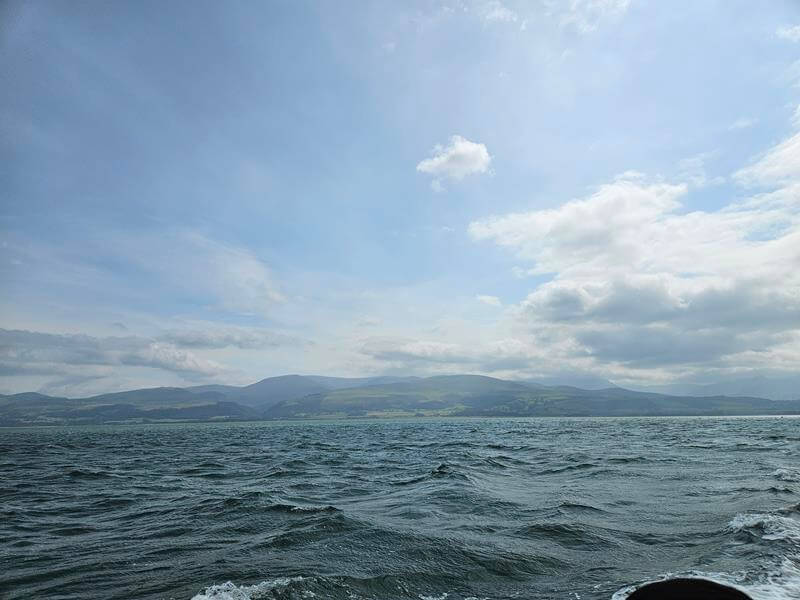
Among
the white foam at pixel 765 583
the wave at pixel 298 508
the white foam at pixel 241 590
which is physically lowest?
the wave at pixel 298 508

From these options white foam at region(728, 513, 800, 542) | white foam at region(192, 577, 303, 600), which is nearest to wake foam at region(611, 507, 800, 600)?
white foam at region(728, 513, 800, 542)

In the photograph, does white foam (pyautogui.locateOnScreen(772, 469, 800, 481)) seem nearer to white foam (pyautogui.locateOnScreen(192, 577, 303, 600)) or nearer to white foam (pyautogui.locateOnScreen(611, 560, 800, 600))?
white foam (pyautogui.locateOnScreen(611, 560, 800, 600))

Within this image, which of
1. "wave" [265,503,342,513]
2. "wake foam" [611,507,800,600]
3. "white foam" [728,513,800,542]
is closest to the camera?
"wake foam" [611,507,800,600]

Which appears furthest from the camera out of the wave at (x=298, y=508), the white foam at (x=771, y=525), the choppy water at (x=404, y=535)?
the wave at (x=298, y=508)

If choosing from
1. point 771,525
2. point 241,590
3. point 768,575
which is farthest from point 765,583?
point 241,590

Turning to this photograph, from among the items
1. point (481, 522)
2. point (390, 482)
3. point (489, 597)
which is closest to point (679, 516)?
point (481, 522)

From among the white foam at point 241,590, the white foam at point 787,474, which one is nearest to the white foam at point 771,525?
the white foam at point 787,474

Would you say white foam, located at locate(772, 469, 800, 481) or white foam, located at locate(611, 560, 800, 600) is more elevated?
white foam, located at locate(772, 469, 800, 481)

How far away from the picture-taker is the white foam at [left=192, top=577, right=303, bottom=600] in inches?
372

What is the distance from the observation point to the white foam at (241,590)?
9438 millimetres

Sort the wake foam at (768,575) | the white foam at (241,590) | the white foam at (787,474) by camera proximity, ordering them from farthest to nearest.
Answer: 1. the white foam at (787,474)
2. the wake foam at (768,575)
3. the white foam at (241,590)

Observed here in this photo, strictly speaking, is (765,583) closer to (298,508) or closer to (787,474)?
(298,508)

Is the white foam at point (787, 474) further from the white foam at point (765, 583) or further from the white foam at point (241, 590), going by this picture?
the white foam at point (241, 590)

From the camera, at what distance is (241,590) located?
32.2 ft
